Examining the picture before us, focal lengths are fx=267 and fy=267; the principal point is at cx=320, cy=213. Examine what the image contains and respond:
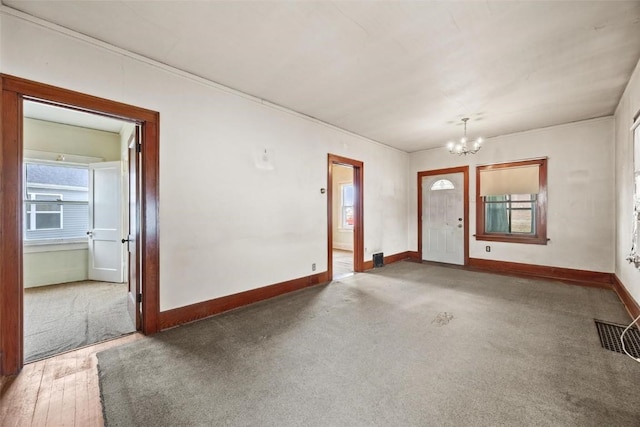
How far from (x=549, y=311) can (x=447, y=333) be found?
1.67m

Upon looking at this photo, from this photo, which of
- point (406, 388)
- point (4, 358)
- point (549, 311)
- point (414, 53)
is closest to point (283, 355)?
point (406, 388)

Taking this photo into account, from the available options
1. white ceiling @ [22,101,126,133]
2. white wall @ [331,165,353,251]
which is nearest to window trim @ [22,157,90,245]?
white ceiling @ [22,101,126,133]

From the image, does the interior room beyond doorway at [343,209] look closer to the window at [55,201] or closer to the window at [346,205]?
the window at [346,205]

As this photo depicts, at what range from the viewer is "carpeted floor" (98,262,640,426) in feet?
5.51

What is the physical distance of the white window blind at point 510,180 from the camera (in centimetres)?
531

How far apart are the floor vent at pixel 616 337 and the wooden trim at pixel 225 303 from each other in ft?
11.5

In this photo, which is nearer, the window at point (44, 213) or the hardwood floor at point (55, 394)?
the hardwood floor at point (55, 394)

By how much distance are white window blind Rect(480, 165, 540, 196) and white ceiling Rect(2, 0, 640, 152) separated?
153 cm

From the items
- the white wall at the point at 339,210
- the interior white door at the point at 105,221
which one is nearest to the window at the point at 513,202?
the white wall at the point at 339,210

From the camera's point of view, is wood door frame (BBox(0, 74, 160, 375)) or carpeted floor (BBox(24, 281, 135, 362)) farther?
carpeted floor (BBox(24, 281, 135, 362))

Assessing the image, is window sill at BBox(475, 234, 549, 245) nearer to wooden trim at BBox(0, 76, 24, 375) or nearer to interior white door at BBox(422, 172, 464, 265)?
interior white door at BBox(422, 172, 464, 265)

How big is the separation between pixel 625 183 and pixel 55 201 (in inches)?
355

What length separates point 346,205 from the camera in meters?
9.03

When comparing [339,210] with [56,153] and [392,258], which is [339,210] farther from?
[56,153]
